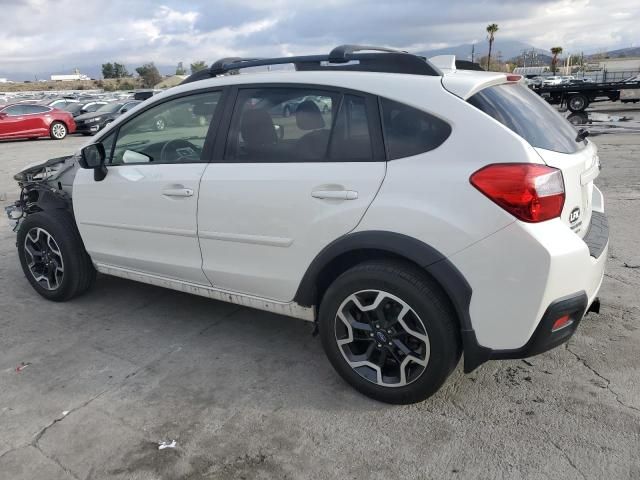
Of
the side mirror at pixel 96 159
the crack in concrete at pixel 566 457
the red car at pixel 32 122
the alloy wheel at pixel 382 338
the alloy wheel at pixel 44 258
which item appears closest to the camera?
Answer: the crack in concrete at pixel 566 457

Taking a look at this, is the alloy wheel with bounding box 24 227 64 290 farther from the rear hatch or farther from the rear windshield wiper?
the rear windshield wiper

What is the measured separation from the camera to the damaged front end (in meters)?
4.34

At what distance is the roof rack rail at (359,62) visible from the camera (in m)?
2.88

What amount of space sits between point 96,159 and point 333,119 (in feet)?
6.30

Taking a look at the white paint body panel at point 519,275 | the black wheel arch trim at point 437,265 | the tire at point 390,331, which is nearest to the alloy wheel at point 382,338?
the tire at point 390,331

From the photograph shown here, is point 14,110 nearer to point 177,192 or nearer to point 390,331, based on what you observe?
point 177,192

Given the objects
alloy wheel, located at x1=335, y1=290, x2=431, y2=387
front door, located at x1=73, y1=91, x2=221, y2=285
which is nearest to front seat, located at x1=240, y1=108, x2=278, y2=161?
front door, located at x1=73, y1=91, x2=221, y2=285

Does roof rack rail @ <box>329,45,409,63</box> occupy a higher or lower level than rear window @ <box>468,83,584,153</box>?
higher

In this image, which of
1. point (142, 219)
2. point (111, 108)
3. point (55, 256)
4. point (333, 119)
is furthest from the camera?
point (111, 108)

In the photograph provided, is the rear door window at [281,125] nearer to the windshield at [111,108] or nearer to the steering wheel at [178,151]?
the steering wheel at [178,151]

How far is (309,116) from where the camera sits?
3.02 m

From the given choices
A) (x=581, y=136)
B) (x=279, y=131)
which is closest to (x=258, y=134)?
(x=279, y=131)

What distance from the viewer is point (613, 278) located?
449cm

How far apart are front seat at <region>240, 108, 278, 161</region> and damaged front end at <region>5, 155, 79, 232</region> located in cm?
182
